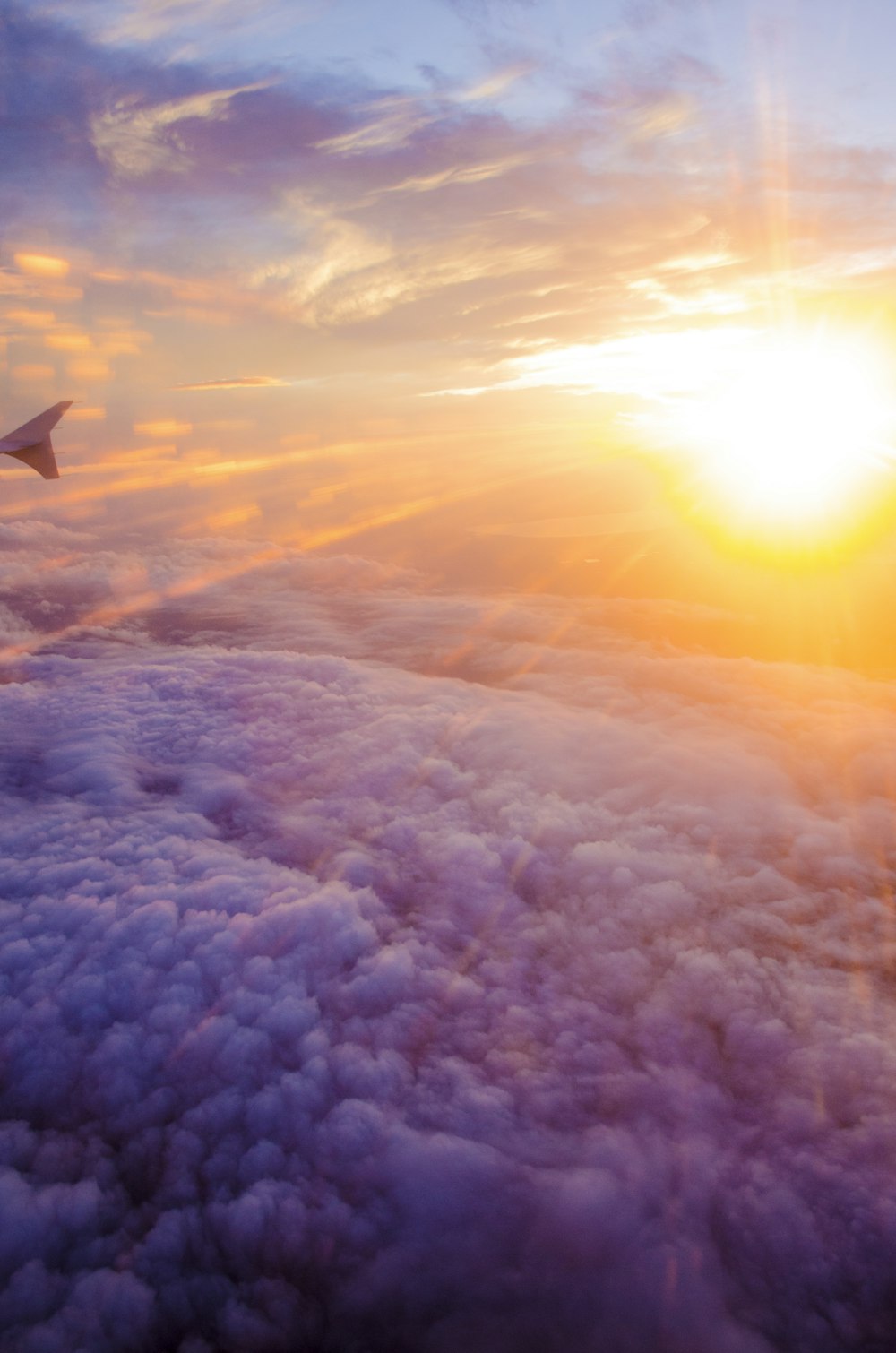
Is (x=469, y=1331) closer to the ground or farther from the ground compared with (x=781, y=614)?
closer to the ground

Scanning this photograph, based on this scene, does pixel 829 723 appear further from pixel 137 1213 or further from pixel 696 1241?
pixel 137 1213

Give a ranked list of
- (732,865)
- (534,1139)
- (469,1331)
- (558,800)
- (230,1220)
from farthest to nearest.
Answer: (558,800), (732,865), (534,1139), (230,1220), (469,1331)

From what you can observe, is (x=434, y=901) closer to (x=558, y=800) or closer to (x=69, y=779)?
(x=558, y=800)

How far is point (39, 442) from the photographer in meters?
20.0

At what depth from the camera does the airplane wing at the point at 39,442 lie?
1970 cm

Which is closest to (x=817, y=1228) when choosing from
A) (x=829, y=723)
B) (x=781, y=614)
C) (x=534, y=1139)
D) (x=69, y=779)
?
(x=534, y=1139)

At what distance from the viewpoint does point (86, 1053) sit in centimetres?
1745

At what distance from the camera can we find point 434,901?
2616cm

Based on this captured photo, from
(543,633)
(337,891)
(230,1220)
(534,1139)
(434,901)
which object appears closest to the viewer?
(230,1220)

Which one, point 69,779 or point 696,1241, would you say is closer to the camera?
point 696,1241

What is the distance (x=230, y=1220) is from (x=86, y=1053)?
6522mm

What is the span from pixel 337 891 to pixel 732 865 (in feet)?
62.9

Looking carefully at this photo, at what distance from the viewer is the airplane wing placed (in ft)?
64.6

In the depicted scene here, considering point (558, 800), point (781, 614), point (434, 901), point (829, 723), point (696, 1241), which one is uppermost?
point (781, 614)
